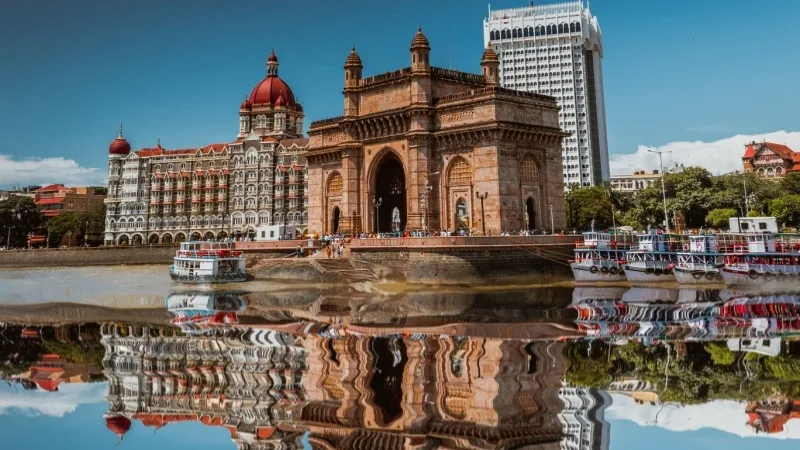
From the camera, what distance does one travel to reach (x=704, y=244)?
40.6m

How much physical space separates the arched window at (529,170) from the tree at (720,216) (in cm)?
2758

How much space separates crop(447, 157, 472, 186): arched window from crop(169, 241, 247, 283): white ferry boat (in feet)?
60.5

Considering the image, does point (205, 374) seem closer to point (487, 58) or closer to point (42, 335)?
point (42, 335)

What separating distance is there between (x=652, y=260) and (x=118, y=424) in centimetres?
3874

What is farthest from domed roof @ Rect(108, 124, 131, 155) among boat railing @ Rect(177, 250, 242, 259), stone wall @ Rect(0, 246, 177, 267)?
boat railing @ Rect(177, 250, 242, 259)

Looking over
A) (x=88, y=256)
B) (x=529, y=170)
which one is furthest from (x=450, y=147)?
(x=88, y=256)

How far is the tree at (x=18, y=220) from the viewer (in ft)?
337

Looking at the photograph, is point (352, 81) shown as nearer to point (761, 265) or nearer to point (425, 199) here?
point (425, 199)

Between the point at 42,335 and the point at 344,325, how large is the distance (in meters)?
12.6

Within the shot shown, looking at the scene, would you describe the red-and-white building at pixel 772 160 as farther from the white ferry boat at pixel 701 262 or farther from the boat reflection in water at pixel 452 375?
the boat reflection in water at pixel 452 375

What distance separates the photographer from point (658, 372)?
577 inches

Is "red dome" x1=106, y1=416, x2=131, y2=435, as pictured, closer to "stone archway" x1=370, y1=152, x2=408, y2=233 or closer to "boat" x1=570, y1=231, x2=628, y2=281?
"boat" x1=570, y1=231, x2=628, y2=281

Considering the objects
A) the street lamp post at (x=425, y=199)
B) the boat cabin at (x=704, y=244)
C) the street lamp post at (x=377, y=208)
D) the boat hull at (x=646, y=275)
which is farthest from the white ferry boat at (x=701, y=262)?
the street lamp post at (x=377, y=208)

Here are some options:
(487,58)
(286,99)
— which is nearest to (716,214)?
(487,58)
